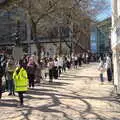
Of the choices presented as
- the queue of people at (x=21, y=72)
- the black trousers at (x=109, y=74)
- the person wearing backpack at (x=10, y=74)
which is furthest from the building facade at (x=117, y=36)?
the black trousers at (x=109, y=74)

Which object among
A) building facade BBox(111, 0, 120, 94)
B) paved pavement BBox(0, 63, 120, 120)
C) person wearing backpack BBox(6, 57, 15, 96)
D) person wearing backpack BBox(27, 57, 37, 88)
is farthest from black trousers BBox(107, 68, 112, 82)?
person wearing backpack BBox(6, 57, 15, 96)

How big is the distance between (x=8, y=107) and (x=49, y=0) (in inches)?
638

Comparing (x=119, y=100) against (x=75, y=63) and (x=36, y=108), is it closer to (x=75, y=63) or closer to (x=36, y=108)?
(x=36, y=108)

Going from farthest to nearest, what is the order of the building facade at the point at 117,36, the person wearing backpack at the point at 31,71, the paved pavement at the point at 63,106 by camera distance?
the person wearing backpack at the point at 31,71
the building facade at the point at 117,36
the paved pavement at the point at 63,106

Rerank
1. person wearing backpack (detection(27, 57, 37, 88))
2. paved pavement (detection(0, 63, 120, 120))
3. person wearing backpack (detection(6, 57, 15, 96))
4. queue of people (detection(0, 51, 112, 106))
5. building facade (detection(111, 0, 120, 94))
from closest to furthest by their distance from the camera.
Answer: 1. paved pavement (detection(0, 63, 120, 120))
2. queue of people (detection(0, 51, 112, 106))
3. person wearing backpack (detection(6, 57, 15, 96))
4. building facade (detection(111, 0, 120, 94))
5. person wearing backpack (detection(27, 57, 37, 88))

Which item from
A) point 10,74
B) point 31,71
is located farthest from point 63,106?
point 31,71

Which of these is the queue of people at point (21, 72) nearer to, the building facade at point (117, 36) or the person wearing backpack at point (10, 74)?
the person wearing backpack at point (10, 74)

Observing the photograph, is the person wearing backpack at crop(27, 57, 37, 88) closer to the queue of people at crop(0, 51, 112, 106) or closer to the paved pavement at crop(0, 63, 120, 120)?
the queue of people at crop(0, 51, 112, 106)

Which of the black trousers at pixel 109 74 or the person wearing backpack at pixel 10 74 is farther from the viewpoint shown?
the black trousers at pixel 109 74

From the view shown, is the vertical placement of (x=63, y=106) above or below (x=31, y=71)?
below

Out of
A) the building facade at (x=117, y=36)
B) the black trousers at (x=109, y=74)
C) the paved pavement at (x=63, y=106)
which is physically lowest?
the paved pavement at (x=63, y=106)

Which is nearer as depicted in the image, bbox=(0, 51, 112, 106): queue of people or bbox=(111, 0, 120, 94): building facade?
bbox=(0, 51, 112, 106): queue of people

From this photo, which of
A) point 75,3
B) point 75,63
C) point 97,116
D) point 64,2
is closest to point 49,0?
point 64,2

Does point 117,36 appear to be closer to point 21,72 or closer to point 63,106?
point 63,106
